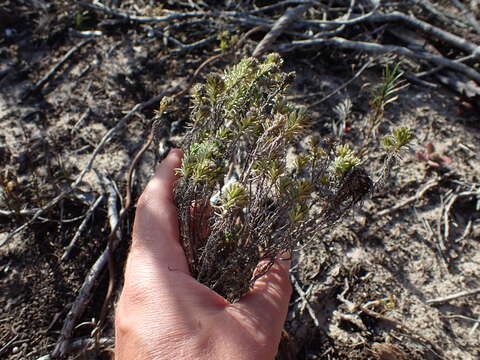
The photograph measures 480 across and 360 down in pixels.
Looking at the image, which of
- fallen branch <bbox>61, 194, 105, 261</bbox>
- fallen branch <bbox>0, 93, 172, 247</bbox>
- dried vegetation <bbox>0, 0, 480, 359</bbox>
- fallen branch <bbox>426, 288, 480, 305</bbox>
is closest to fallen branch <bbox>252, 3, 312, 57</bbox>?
dried vegetation <bbox>0, 0, 480, 359</bbox>

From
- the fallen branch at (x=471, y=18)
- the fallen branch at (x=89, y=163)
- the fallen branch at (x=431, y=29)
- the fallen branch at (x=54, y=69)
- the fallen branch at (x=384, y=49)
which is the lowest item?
the fallen branch at (x=89, y=163)

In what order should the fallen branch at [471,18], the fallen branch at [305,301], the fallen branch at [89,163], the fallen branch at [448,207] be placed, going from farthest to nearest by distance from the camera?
the fallen branch at [471,18]
the fallen branch at [448,207]
the fallen branch at [89,163]
the fallen branch at [305,301]

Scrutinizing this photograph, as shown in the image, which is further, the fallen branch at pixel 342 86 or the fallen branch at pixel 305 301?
the fallen branch at pixel 342 86

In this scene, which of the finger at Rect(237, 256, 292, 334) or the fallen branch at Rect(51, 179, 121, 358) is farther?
the fallen branch at Rect(51, 179, 121, 358)

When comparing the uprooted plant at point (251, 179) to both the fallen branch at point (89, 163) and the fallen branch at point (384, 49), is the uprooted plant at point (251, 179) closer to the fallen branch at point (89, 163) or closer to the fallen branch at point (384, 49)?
the fallen branch at point (89, 163)

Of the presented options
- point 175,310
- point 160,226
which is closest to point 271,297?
point 175,310

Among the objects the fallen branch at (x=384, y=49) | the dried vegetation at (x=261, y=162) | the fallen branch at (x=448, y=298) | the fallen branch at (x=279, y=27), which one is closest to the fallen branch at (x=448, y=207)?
the dried vegetation at (x=261, y=162)

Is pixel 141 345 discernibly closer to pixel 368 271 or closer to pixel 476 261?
pixel 368 271

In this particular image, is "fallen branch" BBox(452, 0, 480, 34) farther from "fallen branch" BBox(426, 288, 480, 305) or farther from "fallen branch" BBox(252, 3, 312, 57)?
"fallen branch" BBox(426, 288, 480, 305)
